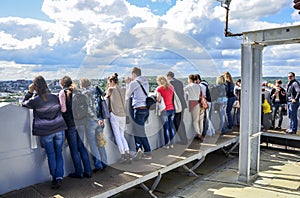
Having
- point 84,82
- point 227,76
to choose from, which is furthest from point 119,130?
point 227,76

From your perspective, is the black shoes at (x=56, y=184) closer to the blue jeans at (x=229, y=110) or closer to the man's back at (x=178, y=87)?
the man's back at (x=178, y=87)

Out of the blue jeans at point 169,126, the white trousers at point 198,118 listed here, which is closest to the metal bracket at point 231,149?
the white trousers at point 198,118

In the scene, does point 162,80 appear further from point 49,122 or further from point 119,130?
point 49,122

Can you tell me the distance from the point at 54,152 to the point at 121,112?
1190mm

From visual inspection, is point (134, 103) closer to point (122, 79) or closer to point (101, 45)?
point (122, 79)

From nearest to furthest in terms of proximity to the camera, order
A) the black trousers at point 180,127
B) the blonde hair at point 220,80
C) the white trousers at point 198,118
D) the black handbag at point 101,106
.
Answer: the black handbag at point 101,106 < the black trousers at point 180,127 < the white trousers at point 198,118 < the blonde hair at point 220,80

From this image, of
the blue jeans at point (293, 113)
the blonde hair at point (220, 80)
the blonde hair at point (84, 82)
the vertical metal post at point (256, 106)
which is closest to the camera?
the blonde hair at point (84, 82)

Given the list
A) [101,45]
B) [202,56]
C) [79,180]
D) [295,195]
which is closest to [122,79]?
[101,45]

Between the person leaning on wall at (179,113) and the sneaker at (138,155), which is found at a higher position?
the person leaning on wall at (179,113)

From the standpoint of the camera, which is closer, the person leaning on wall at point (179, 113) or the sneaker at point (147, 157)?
the sneaker at point (147, 157)

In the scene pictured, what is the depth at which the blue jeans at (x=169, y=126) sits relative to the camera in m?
5.30

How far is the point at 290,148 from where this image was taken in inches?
282

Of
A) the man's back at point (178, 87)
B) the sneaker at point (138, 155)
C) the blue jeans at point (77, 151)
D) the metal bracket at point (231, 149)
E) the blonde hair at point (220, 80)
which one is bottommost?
the metal bracket at point (231, 149)

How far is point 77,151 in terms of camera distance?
3.86m
